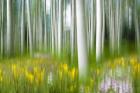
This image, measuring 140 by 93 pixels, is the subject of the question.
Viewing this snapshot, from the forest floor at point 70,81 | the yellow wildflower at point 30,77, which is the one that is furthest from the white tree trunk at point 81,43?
the yellow wildflower at point 30,77

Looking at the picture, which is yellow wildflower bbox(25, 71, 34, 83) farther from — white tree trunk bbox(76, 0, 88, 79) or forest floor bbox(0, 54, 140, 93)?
white tree trunk bbox(76, 0, 88, 79)

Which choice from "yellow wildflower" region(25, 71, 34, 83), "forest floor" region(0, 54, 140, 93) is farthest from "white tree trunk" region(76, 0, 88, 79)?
"yellow wildflower" region(25, 71, 34, 83)

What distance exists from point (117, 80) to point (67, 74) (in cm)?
63

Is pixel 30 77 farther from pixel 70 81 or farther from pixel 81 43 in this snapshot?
pixel 81 43

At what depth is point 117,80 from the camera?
3.13 metres

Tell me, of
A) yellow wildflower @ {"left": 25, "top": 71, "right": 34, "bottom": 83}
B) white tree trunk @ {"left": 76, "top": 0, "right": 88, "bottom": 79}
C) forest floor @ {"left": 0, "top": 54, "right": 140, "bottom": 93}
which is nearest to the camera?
forest floor @ {"left": 0, "top": 54, "right": 140, "bottom": 93}

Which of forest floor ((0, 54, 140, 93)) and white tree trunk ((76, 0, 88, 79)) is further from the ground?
white tree trunk ((76, 0, 88, 79))

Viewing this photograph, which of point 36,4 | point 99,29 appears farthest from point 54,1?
point 99,29

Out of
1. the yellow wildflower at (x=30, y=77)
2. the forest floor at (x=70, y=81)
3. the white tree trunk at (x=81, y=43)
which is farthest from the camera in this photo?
the white tree trunk at (x=81, y=43)

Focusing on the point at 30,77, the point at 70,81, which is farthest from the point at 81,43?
the point at 30,77

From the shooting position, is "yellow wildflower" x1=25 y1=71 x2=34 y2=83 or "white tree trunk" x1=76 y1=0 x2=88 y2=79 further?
"white tree trunk" x1=76 y1=0 x2=88 y2=79

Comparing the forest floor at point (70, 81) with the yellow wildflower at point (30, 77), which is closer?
the forest floor at point (70, 81)

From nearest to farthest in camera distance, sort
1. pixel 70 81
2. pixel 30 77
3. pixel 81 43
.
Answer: pixel 70 81 → pixel 30 77 → pixel 81 43

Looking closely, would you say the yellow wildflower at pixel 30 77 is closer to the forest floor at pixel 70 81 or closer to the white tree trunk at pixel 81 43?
the forest floor at pixel 70 81
